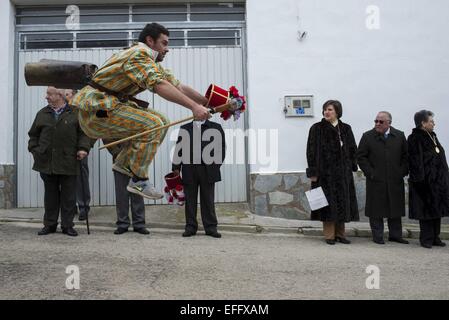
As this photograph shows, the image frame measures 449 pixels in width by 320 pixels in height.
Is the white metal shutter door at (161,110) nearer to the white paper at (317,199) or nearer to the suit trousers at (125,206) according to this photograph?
the suit trousers at (125,206)

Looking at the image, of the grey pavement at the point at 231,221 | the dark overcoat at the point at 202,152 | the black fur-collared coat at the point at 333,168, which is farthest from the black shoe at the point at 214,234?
the black fur-collared coat at the point at 333,168

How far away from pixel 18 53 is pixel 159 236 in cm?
470

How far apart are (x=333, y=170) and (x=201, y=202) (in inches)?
77.1

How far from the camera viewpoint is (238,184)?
358 inches

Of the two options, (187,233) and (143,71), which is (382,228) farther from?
(143,71)

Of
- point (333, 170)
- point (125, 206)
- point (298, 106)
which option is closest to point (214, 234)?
point (125, 206)

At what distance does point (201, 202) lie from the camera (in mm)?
7156

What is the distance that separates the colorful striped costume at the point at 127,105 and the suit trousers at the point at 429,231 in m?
4.53

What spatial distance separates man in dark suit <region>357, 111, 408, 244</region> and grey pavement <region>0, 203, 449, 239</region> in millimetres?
621

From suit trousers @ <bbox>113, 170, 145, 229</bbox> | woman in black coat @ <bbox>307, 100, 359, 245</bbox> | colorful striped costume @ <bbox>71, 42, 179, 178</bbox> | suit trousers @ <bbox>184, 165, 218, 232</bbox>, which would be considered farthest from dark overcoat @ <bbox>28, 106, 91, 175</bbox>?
woman in black coat @ <bbox>307, 100, 359, 245</bbox>

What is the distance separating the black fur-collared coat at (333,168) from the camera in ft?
22.7

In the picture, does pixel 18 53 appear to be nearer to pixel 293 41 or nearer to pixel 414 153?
pixel 293 41

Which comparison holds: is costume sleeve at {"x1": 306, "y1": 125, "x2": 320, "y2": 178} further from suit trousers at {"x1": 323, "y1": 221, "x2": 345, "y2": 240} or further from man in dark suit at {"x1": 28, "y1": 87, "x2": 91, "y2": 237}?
man in dark suit at {"x1": 28, "y1": 87, "x2": 91, "y2": 237}

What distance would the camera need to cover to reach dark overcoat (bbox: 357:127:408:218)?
7094 mm
